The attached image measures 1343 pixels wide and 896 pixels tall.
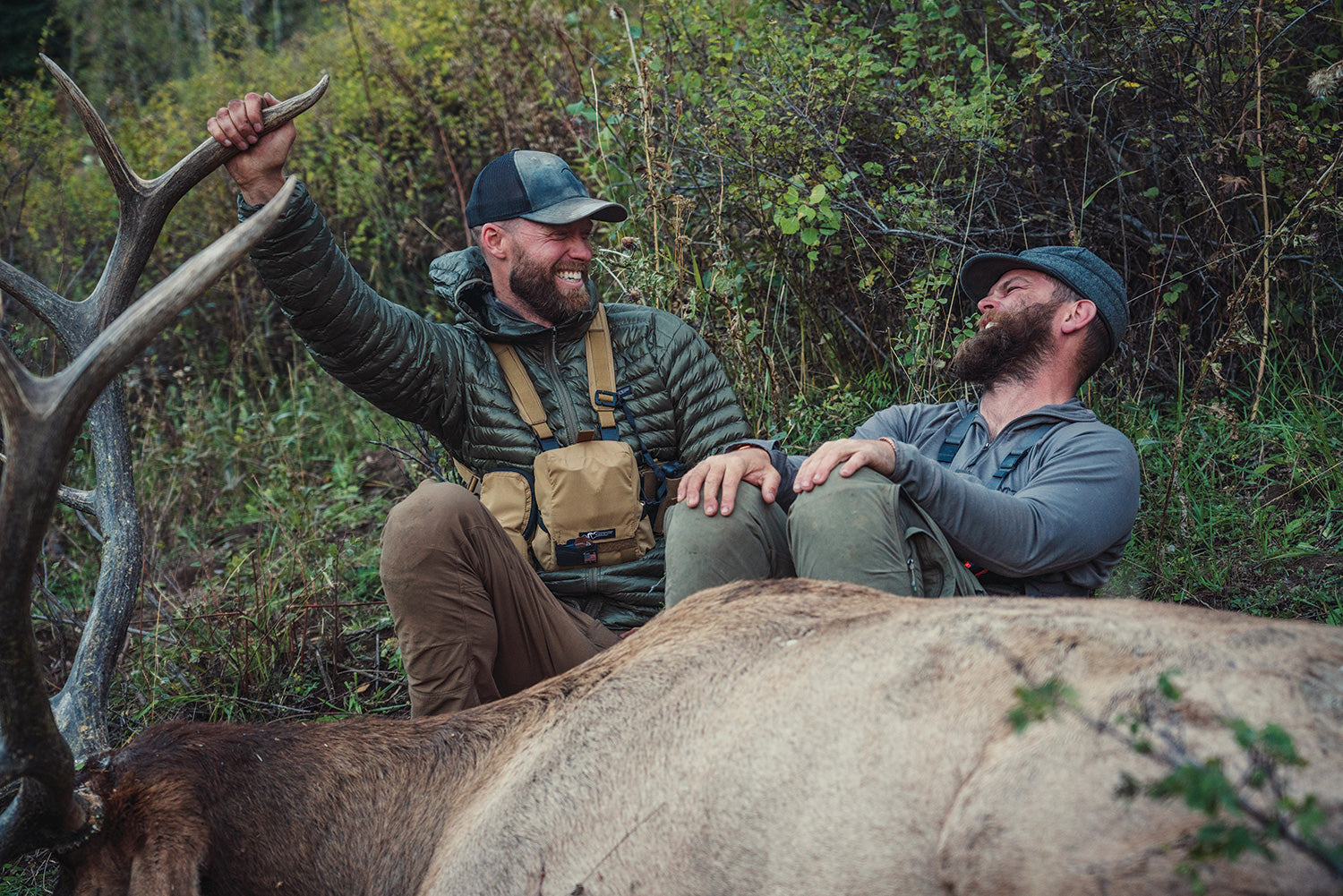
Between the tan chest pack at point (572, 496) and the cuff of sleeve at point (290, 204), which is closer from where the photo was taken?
the cuff of sleeve at point (290, 204)

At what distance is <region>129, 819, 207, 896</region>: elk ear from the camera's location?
2.15 metres

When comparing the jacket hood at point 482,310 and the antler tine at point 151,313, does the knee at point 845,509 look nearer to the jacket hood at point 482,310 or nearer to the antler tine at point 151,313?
the jacket hood at point 482,310

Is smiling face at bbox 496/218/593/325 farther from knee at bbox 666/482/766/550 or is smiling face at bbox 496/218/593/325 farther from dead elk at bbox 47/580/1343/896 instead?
dead elk at bbox 47/580/1343/896

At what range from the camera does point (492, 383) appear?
377cm

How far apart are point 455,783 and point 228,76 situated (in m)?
10.8

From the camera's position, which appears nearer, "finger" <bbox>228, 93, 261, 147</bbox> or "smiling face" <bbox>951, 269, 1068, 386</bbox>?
"finger" <bbox>228, 93, 261, 147</bbox>

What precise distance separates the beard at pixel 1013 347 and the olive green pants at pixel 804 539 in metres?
0.91

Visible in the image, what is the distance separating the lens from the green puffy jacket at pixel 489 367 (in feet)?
11.3

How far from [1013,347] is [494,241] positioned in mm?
1869

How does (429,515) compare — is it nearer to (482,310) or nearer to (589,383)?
(589,383)

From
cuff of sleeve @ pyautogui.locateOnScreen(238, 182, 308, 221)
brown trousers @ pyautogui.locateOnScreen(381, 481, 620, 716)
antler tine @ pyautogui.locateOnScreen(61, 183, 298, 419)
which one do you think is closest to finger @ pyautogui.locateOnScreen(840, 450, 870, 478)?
brown trousers @ pyautogui.locateOnScreen(381, 481, 620, 716)

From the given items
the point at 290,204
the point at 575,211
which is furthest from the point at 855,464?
the point at 290,204

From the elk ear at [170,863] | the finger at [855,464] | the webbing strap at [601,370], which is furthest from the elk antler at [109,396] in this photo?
the finger at [855,464]

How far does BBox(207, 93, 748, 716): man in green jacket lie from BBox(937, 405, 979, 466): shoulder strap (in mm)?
747
